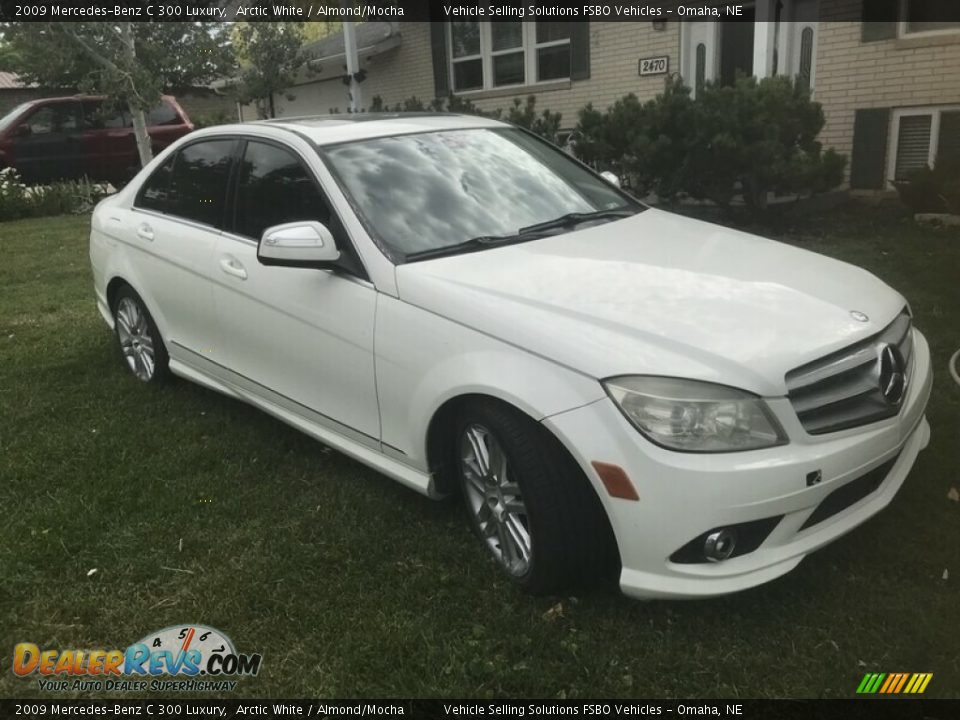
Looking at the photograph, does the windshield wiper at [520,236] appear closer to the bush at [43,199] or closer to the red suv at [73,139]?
the bush at [43,199]

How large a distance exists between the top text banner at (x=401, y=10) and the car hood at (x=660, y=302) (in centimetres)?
784

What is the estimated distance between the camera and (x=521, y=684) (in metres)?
2.63

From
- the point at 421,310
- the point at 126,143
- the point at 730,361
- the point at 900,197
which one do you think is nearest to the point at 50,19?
the point at 126,143

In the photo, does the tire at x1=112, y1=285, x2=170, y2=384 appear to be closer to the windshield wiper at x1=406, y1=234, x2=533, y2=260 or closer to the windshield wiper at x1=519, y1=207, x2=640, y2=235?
the windshield wiper at x1=406, y1=234, x2=533, y2=260

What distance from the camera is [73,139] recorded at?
16656 mm

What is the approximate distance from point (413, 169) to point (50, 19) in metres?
13.9

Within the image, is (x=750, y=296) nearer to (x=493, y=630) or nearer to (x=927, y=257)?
(x=493, y=630)

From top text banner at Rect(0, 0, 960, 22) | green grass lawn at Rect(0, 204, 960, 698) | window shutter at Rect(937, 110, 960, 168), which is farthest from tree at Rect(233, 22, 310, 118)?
green grass lawn at Rect(0, 204, 960, 698)

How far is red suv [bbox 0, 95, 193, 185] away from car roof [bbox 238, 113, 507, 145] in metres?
13.4

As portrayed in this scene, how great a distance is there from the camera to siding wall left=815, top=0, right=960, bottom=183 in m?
9.15

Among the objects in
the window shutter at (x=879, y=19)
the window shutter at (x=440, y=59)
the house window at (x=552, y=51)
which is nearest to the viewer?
the window shutter at (x=879, y=19)

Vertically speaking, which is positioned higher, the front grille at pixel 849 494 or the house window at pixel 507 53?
the house window at pixel 507 53

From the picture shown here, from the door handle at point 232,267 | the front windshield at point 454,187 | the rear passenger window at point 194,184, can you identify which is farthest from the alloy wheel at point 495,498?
the rear passenger window at point 194,184

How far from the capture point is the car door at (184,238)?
4391 mm
